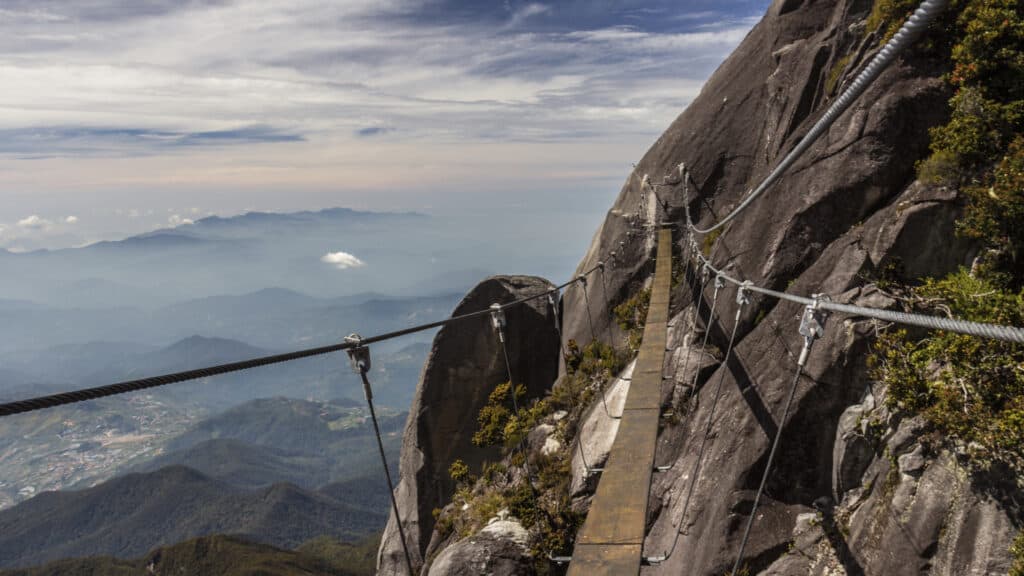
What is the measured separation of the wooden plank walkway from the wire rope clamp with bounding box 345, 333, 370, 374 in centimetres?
352

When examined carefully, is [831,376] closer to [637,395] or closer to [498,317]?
[637,395]

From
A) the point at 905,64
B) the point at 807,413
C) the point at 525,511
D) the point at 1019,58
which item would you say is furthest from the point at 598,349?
the point at 1019,58

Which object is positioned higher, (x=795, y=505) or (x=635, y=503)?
(x=635, y=503)

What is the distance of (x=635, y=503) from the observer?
763 cm

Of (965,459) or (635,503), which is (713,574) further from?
(965,459)

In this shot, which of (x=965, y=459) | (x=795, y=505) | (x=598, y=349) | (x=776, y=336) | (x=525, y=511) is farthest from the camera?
(x=598, y=349)

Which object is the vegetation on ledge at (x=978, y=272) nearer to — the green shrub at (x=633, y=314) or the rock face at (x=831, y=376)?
the rock face at (x=831, y=376)

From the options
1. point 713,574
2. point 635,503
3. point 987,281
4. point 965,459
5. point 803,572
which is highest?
point 987,281

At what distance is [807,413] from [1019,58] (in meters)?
7.91

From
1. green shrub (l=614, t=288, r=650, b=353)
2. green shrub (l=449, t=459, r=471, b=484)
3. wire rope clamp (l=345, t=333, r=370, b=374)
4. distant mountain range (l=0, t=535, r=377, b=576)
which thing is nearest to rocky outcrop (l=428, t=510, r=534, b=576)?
green shrub (l=449, t=459, r=471, b=484)

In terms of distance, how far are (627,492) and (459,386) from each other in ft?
63.4

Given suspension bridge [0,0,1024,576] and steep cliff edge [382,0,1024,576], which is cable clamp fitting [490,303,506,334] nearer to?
suspension bridge [0,0,1024,576]

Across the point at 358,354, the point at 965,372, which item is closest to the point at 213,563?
the point at 358,354

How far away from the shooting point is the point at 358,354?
682cm
